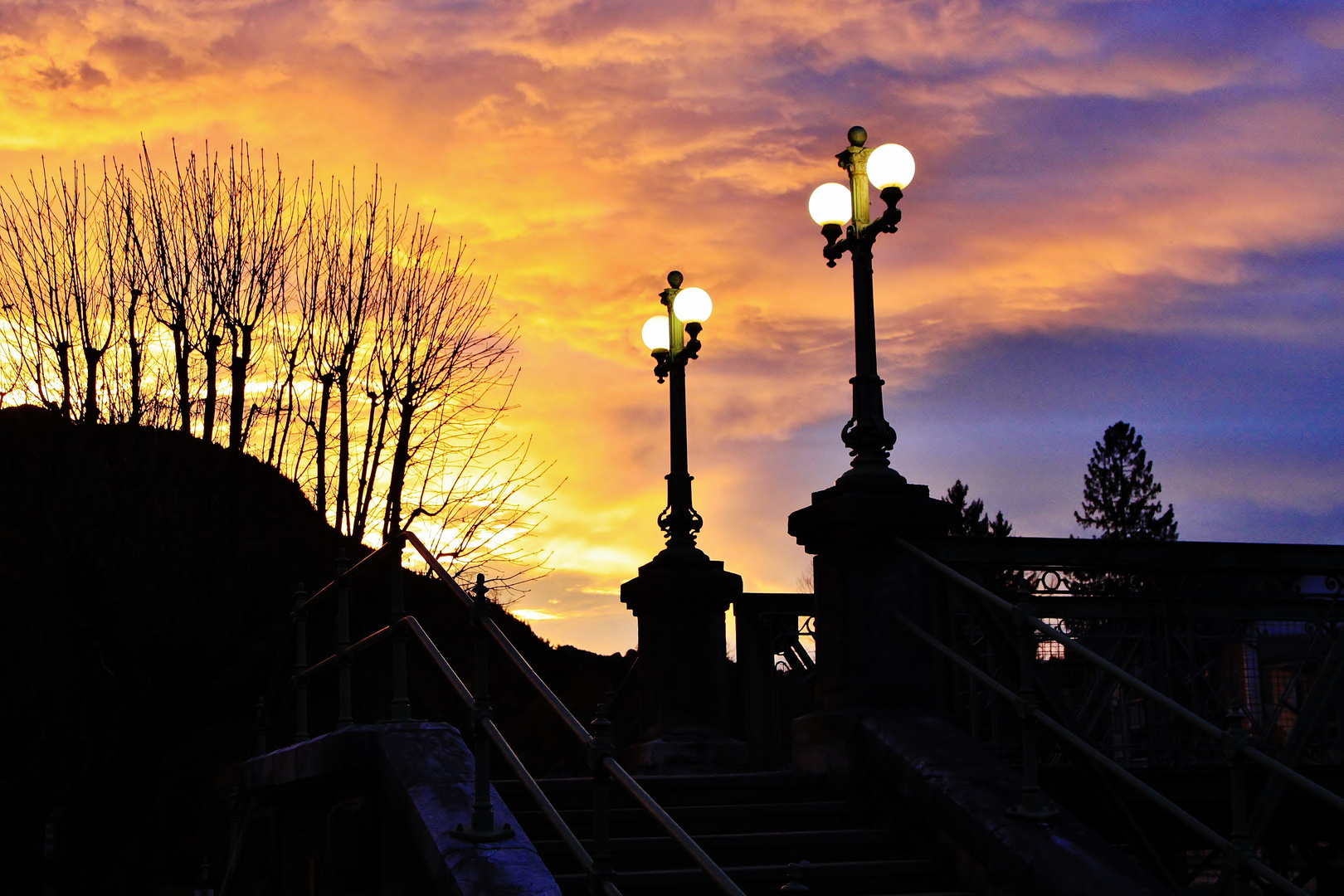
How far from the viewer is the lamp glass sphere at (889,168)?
8617 mm

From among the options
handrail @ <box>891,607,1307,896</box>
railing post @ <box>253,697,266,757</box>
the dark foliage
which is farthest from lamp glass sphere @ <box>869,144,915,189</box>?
the dark foliage

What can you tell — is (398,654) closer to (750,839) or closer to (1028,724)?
(750,839)

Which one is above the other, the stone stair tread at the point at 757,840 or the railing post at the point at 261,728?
the railing post at the point at 261,728

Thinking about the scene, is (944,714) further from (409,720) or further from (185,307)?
(185,307)

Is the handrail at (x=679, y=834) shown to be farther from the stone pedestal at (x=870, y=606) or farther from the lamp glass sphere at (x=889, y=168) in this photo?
the lamp glass sphere at (x=889, y=168)

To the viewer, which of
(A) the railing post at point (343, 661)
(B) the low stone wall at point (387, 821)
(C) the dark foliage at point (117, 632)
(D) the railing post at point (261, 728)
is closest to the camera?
(B) the low stone wall at point (387, 821)

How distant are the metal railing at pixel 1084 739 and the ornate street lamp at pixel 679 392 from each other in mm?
3995

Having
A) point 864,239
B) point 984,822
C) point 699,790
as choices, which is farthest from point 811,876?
point 864,239

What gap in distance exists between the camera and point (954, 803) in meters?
6.71

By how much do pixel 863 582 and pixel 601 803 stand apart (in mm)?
3183

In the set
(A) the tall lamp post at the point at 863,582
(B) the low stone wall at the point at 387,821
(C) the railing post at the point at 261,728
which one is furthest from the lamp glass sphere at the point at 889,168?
(C) the railing post at the point at 261,728

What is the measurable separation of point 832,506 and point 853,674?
37.7 inches

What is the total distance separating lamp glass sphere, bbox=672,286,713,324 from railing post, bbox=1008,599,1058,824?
20.4ft

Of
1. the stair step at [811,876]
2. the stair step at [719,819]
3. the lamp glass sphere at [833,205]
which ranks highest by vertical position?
the lamp glass sphere at [833,205]
